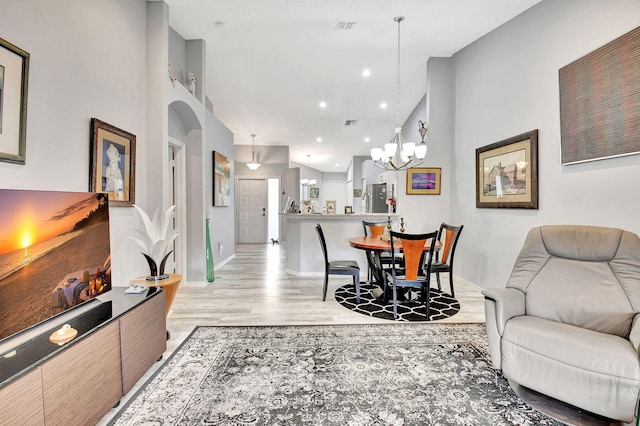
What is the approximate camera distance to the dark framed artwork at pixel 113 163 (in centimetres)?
217

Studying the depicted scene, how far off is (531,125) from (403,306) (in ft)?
7.90

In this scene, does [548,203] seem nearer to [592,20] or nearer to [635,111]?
[635,111]

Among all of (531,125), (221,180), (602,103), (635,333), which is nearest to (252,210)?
(221,180)

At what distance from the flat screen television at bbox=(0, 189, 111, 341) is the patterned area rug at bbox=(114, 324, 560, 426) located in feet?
2.43

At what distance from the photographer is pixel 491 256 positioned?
3.62m

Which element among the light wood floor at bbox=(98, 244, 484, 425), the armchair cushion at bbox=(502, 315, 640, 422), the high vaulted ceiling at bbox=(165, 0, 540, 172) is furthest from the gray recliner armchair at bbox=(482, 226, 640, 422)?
the high vaulted ceiling at bbox=(165, 0, 540, 172)

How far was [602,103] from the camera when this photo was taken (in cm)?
230

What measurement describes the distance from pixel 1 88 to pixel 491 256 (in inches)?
180

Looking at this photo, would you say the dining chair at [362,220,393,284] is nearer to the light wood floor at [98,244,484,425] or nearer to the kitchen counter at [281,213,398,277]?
the kitchen counter at [281,213,398,277]

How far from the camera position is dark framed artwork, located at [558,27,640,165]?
2102mm

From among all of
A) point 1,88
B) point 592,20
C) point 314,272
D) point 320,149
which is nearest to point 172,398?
point 1,88

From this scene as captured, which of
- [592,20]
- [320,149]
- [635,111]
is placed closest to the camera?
[635,111]

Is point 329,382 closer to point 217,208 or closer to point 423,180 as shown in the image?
point 423,180

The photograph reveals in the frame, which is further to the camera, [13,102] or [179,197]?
[179,197]
